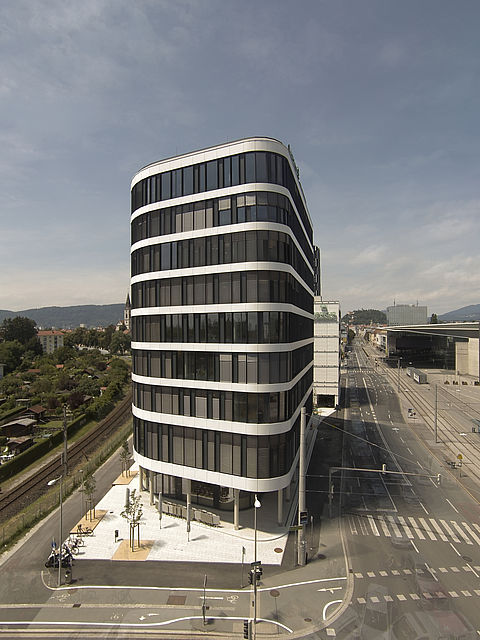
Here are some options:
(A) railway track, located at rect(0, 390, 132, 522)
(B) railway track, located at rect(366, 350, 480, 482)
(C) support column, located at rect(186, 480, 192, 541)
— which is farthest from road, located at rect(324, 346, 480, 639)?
(A) railway track, located at rect(0, 390, 132, 522)

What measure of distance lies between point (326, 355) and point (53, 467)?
6159 cm

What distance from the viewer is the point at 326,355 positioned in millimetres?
92312

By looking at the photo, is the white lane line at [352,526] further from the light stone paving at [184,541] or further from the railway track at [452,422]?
the railway track at [452,422]

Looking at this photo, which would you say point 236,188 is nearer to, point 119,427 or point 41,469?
point 41,469

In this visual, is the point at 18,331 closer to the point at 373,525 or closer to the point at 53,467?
the point at 53,467

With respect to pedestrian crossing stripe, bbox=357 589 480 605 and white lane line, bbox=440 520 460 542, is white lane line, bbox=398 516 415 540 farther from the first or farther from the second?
pedestrian crossing stripe, bbox=357 589 480 605

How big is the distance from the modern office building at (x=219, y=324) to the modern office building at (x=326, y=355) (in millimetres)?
52290

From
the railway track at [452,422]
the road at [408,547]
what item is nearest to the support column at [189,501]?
the road at [408,547]

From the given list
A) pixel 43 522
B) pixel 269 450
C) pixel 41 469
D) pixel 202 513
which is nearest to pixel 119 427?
pixel 41 469

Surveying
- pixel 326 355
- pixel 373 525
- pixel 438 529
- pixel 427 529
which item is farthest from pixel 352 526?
pixel 326 355

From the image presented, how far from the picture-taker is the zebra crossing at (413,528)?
110 ft

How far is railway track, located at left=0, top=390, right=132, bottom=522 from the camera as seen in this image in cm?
4284

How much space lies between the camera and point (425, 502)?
133ft

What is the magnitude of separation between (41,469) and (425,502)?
49.0 m
